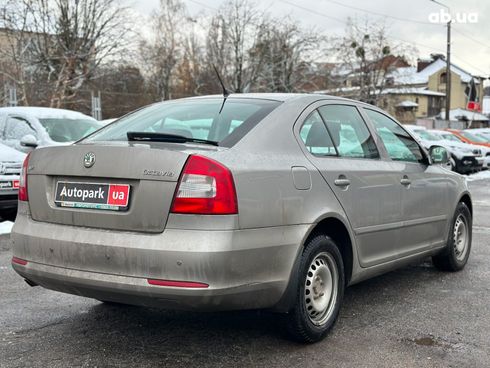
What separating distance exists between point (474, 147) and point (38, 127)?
53.1ft

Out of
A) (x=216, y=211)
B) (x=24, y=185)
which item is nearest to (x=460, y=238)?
(x=216, y=211)

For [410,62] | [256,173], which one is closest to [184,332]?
[256,173]

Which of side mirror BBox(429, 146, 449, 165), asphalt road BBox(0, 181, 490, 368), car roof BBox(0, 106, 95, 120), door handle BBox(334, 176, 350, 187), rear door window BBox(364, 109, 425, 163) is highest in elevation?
car roof BBox(0, 106, 95, 120)

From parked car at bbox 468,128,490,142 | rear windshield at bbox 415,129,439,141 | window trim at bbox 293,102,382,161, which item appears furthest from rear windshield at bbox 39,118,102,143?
parked car at bbox 468,128,490,142

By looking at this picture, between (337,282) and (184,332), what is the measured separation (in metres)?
1.04

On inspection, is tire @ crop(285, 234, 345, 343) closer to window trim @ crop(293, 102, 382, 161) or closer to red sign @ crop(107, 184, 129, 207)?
window trim @ crop(293, 102, 382, 161)

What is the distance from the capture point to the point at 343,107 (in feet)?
14.3

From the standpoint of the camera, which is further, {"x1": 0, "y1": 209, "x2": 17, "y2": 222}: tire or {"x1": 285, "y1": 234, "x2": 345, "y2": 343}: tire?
{"x1": 0, "y1": 209, "x2": 17, "y2": 222}: tire

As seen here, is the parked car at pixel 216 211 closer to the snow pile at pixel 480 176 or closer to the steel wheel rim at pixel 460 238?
the steel wheel rim at pixel 460 238

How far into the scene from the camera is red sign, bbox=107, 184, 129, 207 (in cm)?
312

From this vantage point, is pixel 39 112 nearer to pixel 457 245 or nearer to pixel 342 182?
pixel 457 245

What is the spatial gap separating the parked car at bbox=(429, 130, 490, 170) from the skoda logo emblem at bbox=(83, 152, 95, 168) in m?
19.5

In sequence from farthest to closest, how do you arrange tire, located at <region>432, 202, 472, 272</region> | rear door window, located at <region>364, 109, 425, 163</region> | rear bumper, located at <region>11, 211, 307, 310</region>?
1. tire, located at <region>432, 202, 472, 272</region>
2. rear door window, located at <region>364, 109, 425, 163</region>
3. rear bumper, located at <region>11, 211, 307, 310</region>

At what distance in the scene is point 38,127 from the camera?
10820 millimetres
